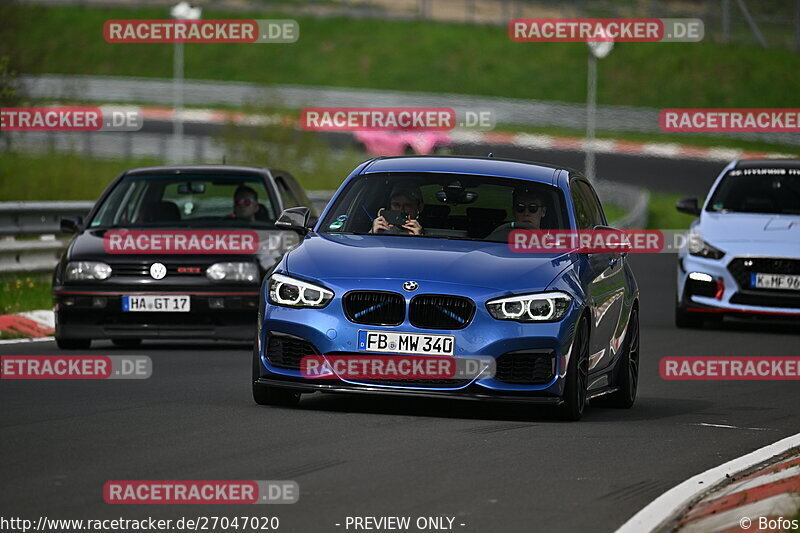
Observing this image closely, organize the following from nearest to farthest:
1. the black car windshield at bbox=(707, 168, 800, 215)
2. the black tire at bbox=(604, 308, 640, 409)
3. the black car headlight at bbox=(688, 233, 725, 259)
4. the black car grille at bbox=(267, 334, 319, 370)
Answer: the black car grille at bbox=(267, 334, 319, 370)
the black tire at bbox=(604, 308, 640, 409)
the black car headlight at bbox=(688, 233, 725, 259)
the black car windshield at bbox=(707, 168, 800, 215)

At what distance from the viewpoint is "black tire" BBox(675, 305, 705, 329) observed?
61.6ft

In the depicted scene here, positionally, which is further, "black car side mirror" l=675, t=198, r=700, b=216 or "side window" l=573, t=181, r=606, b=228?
"black car side mirror" l=675, t=198, r=700, b=216

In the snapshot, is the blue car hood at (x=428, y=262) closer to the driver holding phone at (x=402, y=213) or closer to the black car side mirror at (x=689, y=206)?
the driver holding phone at (x=402, y=213)

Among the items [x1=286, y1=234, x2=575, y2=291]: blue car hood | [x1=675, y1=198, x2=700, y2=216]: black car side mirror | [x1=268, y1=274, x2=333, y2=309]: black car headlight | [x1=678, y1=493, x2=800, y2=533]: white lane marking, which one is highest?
[x1=286, y1=234, x2=575, y2=291]: blue car hood

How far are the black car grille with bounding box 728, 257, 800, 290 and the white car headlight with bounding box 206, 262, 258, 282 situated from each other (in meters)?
5.65

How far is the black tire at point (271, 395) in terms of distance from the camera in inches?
413

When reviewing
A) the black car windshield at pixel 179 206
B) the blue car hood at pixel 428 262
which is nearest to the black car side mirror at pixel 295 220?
the blue car hood at pixel 428 262

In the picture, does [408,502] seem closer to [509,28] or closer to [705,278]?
[705,278]

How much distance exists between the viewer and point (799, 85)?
215ft

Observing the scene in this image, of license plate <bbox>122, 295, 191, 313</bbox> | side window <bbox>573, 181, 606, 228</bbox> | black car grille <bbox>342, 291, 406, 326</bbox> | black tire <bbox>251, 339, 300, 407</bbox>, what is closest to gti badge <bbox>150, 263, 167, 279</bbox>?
license plate <bbox>122, 295, 191, 313</bbox>

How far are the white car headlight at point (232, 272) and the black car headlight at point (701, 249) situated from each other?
220 inches

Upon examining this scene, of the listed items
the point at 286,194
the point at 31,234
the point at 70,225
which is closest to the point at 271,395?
the point at 70,225

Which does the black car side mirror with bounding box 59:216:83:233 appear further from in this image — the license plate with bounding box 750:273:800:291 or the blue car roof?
the license plate with bounding box 750:273:800:291

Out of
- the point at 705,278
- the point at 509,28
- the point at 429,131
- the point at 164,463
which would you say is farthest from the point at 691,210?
the point at 509,28
